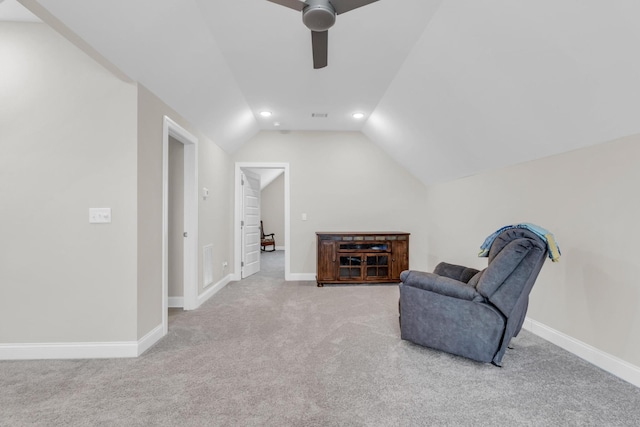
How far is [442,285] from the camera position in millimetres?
2385

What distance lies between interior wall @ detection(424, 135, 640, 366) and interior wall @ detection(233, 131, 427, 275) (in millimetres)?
2056

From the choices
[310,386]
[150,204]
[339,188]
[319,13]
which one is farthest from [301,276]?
[319,13]

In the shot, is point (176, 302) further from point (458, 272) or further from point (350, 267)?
point (458, 272)

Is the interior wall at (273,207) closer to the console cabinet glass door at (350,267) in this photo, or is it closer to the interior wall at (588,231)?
the console cabinet glass door at (350,267)

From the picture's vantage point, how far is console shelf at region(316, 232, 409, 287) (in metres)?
4.71

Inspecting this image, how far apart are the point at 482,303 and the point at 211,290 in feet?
11.1

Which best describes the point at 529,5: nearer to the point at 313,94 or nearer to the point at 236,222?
the point at 313,94

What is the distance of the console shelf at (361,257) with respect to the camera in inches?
185

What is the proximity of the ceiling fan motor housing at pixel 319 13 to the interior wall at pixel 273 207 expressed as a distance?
8.74 meters

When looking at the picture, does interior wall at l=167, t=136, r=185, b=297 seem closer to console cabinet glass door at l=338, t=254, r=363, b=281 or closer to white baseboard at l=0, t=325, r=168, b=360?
white baseboard at l=0, t=325, r=168, b=360

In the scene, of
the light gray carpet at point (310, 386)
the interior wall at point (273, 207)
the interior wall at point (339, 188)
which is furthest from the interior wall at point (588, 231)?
the interior wall at point (273, 207)

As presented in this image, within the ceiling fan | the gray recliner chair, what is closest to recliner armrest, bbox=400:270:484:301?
the gray recliner chair

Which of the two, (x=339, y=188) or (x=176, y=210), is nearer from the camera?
(x=176, y=210)

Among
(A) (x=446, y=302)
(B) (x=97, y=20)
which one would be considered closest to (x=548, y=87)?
(A) (x=446, y=302)
